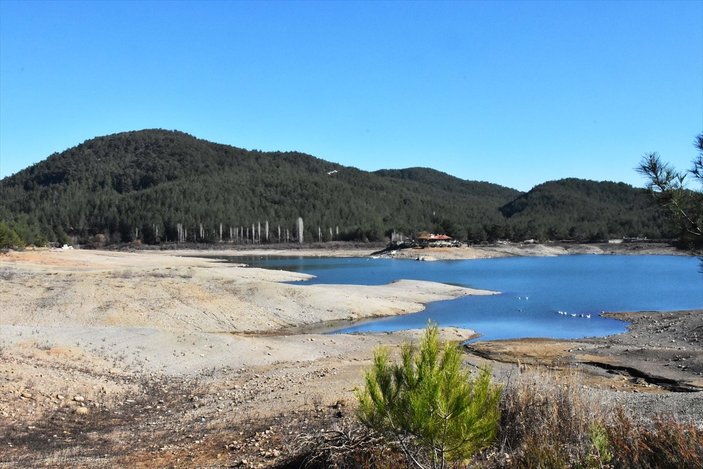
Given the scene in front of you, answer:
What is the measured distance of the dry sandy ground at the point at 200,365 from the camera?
1076 cm

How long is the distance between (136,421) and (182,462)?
12.9ft

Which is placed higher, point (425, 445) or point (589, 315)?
point (425, 445)

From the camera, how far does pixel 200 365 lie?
63.1 ft

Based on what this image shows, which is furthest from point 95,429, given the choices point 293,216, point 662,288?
point 293,216

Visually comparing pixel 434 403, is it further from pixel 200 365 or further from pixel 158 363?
pixel 158 363

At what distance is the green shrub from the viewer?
570 cm

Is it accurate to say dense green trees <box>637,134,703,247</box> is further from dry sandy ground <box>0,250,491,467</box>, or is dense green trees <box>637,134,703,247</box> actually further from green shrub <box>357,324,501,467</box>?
dry sandy ground <box>0,250,491,467</box>

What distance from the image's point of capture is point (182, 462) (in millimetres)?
9273

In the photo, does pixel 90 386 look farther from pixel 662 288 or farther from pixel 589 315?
pixel 662 288

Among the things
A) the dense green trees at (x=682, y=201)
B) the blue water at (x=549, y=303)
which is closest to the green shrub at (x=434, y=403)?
the dense green trees at (x=682, y=201)

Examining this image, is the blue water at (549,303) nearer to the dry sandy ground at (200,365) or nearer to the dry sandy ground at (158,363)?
the dry sandy ground at (200,365)

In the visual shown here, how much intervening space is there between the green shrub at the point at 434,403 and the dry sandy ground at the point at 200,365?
123 inches

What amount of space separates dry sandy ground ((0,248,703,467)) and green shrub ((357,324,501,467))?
3128 mm

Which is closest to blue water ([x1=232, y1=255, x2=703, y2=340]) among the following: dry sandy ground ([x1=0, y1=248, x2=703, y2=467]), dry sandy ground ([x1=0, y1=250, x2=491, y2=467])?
dry sandy ground ([x1=0, y1=248, x2=703, y2=467])
